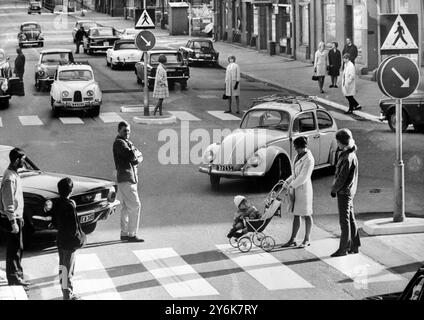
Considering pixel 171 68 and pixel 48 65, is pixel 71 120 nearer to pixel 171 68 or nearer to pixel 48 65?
pixel 171 68

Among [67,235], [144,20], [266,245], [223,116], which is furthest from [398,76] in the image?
[223,116]

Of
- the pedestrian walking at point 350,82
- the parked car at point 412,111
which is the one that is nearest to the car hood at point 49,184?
the parked car at point 412,111

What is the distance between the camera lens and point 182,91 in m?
37.6

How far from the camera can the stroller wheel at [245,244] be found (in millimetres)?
13875

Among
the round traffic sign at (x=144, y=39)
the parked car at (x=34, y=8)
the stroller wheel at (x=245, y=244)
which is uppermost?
the parked car at (x=34, y=8)

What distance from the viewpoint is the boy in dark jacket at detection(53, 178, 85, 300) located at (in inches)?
448

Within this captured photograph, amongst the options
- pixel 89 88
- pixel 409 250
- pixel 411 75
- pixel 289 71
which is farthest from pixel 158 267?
pixel 289 71

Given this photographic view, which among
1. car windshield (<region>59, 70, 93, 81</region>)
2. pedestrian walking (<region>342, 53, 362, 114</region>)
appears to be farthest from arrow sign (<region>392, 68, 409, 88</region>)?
car windshield (<region>59, 70, 93, 81</region>)

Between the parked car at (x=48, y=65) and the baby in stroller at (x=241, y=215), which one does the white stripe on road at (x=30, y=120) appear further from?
the baby in stroller at (x=241, y=215)

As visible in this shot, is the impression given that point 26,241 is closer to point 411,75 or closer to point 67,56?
point 411,75

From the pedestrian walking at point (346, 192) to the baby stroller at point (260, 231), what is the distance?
1025 millimetres

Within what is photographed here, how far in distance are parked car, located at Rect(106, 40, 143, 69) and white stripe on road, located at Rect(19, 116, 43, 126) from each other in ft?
51.8

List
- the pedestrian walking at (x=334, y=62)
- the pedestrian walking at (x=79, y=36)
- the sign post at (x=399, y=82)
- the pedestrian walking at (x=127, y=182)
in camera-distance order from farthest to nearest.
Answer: the pedestrian walking at (x=79, y=36), the pedestrian walking at (x=334, y=62), the sign post at (x=399, y=82), the pedestrian walking at (x=127, y=182)

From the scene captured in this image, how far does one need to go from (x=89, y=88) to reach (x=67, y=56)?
1023 cm
